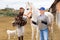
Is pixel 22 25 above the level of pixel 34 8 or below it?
below

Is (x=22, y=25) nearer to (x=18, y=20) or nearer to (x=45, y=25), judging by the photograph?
(x=18, y=20)

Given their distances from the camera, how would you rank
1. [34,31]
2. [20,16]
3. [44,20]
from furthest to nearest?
[34,31]
[20,16]
[44,20]

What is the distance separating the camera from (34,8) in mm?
10031

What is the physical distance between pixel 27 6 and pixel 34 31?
4.04 feet

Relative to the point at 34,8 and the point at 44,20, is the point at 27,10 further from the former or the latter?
the point at 44,20

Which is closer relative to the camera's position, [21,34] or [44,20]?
[44,20]

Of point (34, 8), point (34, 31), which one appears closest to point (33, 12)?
point (34, 8)

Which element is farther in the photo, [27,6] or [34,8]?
[27,6]

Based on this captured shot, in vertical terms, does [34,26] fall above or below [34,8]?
below

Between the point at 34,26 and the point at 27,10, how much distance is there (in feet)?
2.65

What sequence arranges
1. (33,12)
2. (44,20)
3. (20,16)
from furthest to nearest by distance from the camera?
1. (33,12)
2. (20,16)
3. (44,20)

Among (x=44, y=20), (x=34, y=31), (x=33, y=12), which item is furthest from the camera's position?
(x=34, y=31)

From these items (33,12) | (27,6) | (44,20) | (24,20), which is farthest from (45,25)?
(27,6)

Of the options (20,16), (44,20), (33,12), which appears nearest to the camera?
(44,20)
